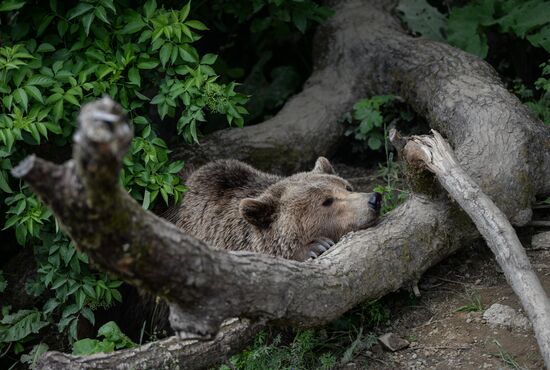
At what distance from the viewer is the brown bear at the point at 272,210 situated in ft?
18.0

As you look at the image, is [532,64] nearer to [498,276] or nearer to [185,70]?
[498,276]

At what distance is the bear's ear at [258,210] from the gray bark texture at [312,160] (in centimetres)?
84

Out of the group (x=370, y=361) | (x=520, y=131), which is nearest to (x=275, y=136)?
(x=520, y=131)

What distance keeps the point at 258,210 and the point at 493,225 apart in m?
1.74

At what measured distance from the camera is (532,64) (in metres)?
7.56

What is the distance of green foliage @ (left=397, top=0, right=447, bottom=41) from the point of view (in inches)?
300

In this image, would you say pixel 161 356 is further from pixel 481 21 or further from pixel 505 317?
pixel 481 21

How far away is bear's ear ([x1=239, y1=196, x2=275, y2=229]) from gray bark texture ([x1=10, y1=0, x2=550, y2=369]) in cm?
84

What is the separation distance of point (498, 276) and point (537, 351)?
3.18ft

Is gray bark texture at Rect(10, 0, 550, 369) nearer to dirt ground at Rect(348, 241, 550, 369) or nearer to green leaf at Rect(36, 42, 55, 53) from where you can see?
dirt ground at Rect(348, 241, 550, 369)

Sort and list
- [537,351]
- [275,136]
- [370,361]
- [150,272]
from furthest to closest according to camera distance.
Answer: [275,136]
[370,361]
[537,351]
[150,272]

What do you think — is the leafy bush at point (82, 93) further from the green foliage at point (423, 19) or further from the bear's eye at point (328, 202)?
the green foliage at point (423, 19)

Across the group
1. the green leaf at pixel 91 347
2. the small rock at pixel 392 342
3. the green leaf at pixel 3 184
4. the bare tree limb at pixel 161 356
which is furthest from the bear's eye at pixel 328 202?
the green leaf at pixel 3 184

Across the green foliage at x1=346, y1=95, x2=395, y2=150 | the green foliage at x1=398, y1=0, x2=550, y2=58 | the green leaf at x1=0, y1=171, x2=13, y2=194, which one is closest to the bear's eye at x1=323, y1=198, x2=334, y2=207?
the green foliage at x1=346, y1=95, x2=395, y2=150
